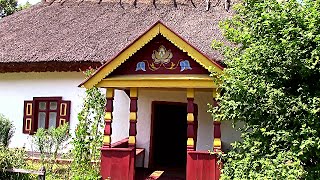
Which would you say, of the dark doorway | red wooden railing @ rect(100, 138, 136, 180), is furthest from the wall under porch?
red wooden railing @ rect(100, 138, 136, 180)

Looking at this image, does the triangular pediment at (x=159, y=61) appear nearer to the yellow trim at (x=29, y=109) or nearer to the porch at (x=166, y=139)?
the porch at (x=166, y=139)

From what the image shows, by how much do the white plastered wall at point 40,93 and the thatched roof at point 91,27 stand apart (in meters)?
0.69

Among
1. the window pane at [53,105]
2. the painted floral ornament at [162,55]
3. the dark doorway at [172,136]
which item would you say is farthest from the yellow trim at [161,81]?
the window pane at [53,105]

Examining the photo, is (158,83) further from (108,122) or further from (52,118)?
(52,118)

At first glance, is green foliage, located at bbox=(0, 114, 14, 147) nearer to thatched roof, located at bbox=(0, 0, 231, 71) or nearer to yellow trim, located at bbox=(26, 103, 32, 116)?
yellow trim, located at bbox=(26, 103, 32, 116)

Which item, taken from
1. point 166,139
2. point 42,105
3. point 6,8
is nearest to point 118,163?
point 166,139

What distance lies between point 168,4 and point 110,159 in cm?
794

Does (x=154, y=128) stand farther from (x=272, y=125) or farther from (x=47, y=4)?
(x=47, y=4)

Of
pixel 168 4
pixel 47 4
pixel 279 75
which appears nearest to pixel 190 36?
pixel 168 4

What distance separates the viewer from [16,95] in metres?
12.5

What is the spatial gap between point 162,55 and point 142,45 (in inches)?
19.8

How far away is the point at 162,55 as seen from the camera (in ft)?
27.5

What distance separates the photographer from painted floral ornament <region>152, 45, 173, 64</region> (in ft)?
27.4

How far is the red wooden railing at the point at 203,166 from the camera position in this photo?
784 centimetres
